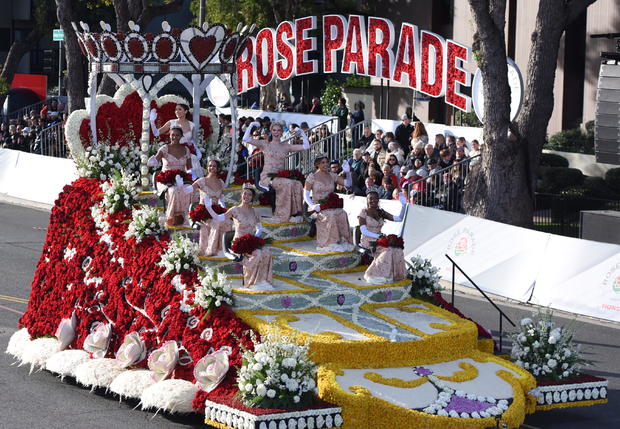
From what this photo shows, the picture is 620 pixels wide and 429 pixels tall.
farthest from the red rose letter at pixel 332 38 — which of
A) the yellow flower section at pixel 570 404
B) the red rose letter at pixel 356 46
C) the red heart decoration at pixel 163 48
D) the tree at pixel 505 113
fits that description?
the yellow flower section at pixel 570 404

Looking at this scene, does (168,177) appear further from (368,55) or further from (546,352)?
(368,55)

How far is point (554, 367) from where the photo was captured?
15.5m

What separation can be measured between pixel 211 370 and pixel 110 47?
6.03 meters

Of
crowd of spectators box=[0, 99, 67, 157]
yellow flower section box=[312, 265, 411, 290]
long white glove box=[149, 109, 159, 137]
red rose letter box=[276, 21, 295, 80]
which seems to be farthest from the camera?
crowd of spectators box=[0, 99, 67, 157]

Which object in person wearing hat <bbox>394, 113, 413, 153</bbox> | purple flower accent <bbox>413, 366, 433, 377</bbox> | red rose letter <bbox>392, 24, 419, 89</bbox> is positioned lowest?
purple flower accent <bbox>413, 366, 433, 377</bbox>

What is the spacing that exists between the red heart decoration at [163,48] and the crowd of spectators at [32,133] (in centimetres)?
2146

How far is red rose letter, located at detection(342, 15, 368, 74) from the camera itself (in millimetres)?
36000

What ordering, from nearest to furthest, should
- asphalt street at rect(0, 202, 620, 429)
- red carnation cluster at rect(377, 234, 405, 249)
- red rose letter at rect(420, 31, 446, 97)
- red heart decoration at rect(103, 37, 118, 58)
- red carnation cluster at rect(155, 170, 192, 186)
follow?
asphalt street at rect(0, 202, 620, 429) < red carnation cluster at rect(377, 234, 405, 249) < red carnation cluster at rect(155, 170, 192, 186) < red heart decoration at rect(103, 37, 118, 58) < red rose letter at rect(420, 31, 446, 97)

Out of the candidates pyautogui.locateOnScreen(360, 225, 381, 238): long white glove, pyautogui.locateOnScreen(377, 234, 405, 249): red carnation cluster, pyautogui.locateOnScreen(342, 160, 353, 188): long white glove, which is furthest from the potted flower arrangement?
pyautogui.locateOnScreen(342, 160, 353, 188): long white glove

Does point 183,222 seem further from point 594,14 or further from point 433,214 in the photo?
point 594,14

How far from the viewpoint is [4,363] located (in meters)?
18.1

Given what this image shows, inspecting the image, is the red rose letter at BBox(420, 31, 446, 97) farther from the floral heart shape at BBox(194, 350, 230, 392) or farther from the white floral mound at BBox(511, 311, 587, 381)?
the floral heart shape at BBox(194, 350, 230, 392)

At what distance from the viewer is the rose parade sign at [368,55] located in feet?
109

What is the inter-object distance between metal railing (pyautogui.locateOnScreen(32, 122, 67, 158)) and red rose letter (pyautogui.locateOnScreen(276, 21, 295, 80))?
7.60 m
